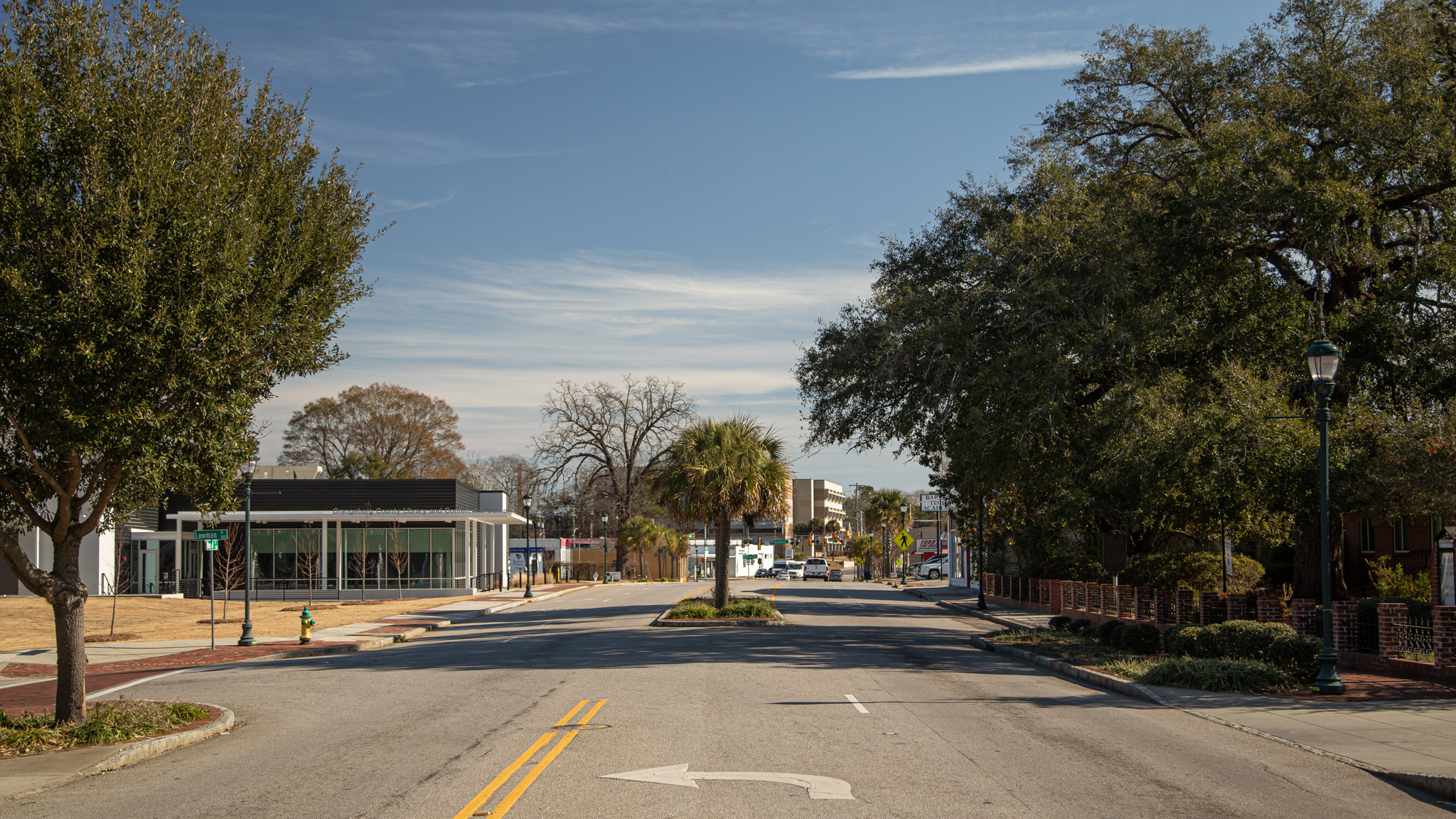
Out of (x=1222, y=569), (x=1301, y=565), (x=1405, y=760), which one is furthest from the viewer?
(x=1222, y=569)

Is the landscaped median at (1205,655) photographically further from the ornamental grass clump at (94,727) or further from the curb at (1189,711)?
the ornamental grass clump at (94,727)

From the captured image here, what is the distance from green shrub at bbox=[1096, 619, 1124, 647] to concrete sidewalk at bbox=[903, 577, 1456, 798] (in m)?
4.96

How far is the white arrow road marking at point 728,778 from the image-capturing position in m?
8.45

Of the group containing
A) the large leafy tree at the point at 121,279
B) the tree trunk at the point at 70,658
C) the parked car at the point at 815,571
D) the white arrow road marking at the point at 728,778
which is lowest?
the parked car at the point at 815,571

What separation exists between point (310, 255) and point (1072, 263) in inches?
576

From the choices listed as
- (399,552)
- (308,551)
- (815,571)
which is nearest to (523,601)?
(399,552)

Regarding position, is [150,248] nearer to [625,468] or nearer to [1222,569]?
[1222,569]

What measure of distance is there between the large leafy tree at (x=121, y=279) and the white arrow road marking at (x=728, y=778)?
20.6 feet

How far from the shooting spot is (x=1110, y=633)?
802 inches

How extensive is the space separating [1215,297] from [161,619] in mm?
33310

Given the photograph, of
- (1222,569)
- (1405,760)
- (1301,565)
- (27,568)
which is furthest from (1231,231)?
(27,568)

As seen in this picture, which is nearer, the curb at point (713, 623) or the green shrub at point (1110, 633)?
the green shrub at point (1110, 633)

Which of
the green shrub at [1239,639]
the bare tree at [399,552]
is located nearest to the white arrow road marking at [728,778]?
the green shrub at [1239,639]

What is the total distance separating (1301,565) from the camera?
22922 mm
